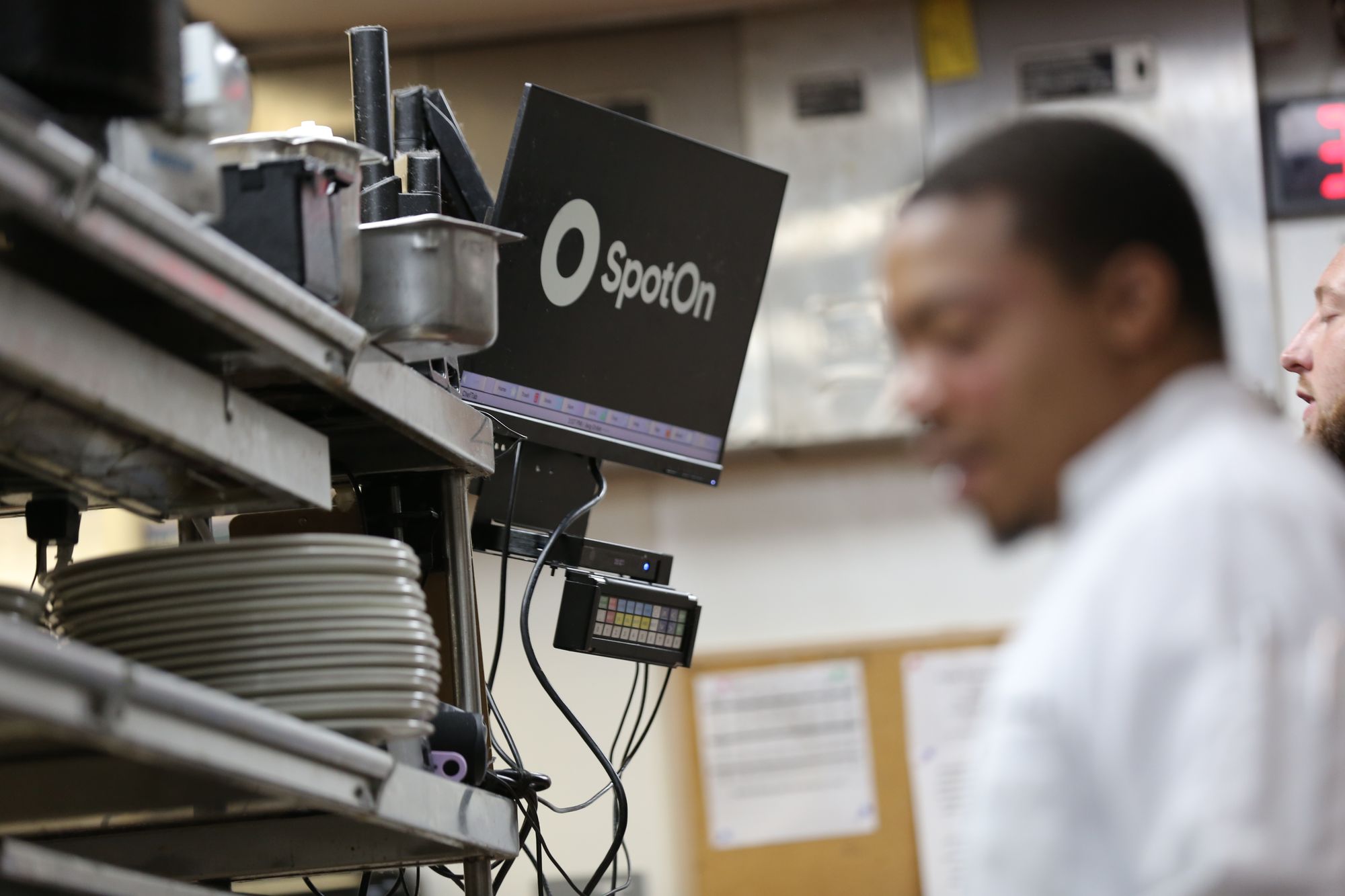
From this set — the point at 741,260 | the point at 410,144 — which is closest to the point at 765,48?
the point at 741,260

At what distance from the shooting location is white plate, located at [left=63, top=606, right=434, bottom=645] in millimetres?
1125

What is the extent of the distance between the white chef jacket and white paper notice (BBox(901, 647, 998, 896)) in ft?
10.4

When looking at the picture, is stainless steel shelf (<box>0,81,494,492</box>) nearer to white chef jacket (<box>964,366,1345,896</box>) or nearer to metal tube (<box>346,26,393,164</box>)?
metal tube (<box>346,26,393,164</box>)

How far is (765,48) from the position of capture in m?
3.85

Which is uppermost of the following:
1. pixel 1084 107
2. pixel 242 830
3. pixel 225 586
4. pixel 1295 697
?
pixel 1084 107

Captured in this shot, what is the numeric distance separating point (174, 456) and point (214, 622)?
Result: 0.42 feet

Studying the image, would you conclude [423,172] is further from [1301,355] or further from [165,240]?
[1301,355]

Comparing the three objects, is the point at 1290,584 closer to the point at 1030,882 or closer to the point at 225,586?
the point at 1030,882

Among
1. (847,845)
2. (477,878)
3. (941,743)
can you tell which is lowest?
(847,845)

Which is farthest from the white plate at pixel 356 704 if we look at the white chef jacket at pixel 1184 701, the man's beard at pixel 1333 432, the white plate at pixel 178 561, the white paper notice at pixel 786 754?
the white paper notice at pixel 786 754

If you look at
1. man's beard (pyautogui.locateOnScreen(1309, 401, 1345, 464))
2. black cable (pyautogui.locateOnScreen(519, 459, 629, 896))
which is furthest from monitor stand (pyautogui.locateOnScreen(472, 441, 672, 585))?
man's beard (pyautogui.locateOnScreen(1309, 401, 1345, 464))

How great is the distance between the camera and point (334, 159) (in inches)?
46.3

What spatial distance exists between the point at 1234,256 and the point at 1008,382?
3265 millimetres

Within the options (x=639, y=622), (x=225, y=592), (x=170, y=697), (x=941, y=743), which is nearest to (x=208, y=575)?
(x=225, y=592)
